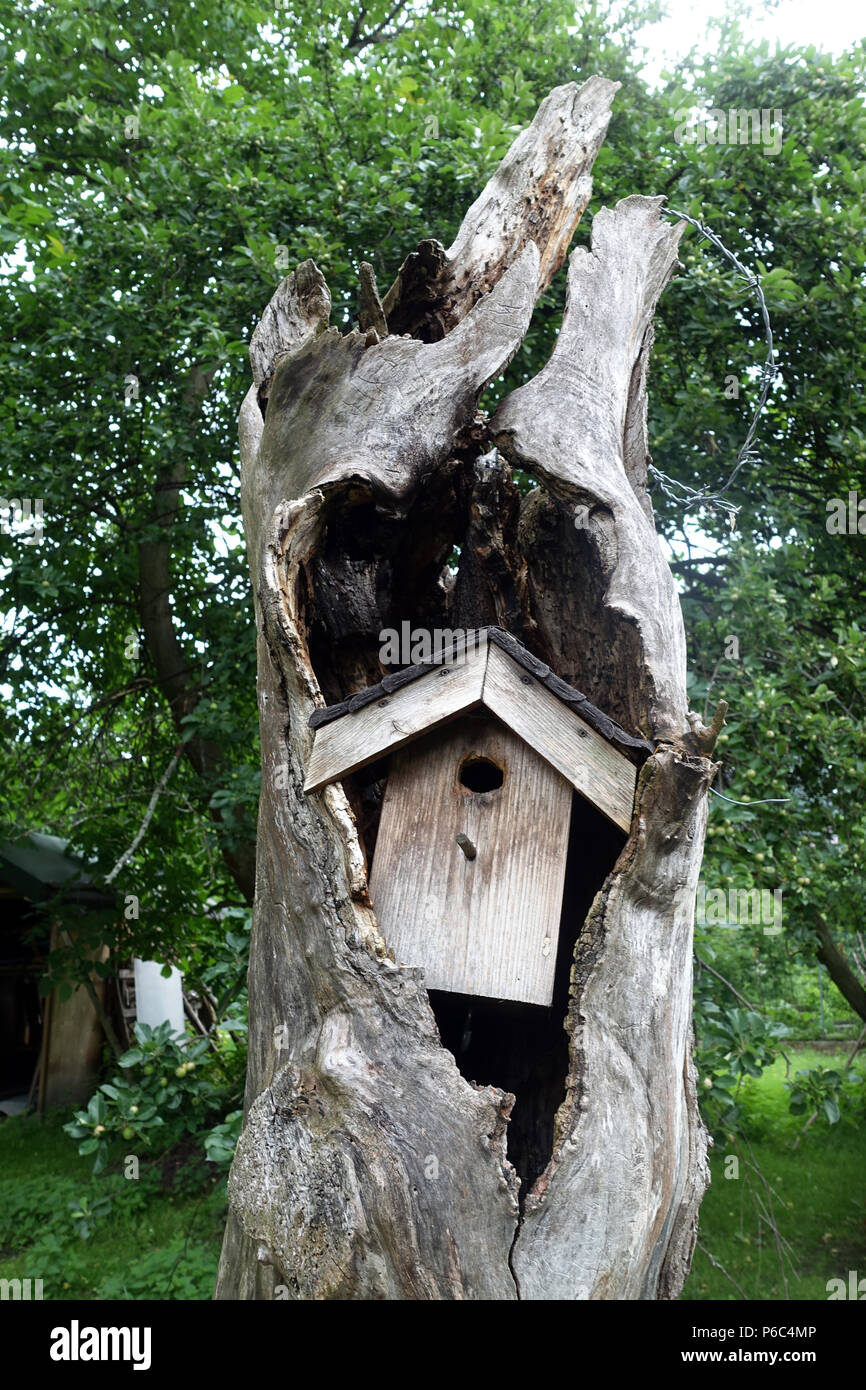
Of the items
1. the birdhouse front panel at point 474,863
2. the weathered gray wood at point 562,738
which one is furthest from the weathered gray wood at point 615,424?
the birdhouse front panel at point 474,863

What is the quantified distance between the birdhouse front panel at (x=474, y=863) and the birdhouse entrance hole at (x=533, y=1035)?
0.16 m

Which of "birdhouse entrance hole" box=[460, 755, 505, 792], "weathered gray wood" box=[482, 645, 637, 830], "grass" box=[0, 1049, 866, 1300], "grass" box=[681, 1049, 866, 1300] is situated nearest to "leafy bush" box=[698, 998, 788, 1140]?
"grass" box=[0, 1049, 866, 1300]

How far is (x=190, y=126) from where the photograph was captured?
221 inches

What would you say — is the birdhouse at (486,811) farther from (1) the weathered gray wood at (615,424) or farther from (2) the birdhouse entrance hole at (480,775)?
(1) the weathered gray wood at (615,424)

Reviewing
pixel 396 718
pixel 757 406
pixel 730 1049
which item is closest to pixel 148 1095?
pixel 730 1049

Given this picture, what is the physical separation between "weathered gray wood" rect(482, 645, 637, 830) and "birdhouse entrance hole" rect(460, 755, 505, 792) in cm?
19

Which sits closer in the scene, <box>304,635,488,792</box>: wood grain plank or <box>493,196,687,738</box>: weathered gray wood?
<box>304,635,488,792</box>: wood grain plank

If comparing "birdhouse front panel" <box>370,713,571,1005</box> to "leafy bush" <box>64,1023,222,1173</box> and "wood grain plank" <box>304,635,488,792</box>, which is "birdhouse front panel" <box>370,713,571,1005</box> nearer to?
"wood grain plank" <box>304,635,488,792</box>

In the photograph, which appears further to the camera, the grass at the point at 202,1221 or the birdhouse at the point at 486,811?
the grass at the point at 202,1221

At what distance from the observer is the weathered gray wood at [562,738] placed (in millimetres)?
2271

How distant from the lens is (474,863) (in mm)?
2398

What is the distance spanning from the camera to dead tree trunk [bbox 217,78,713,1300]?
190 centimetres

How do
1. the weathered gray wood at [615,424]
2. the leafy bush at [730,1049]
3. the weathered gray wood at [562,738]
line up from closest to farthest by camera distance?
the weathered gray wood at [562,738]
the weathered gray wood at [615,424]
the leafy bush at [730,1049]

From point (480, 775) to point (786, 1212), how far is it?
5.99m
